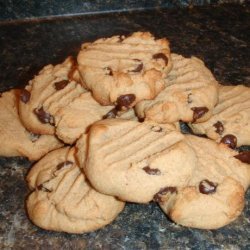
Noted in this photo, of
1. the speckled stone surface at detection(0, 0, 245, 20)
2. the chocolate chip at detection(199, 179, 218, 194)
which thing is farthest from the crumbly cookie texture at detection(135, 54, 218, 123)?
the speckled stone surface at detection(0, 0, 245, 20)

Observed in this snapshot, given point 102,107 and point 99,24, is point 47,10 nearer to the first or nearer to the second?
point 99,24

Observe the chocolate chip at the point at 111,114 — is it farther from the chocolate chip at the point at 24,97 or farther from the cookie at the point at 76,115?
the chocolate chip at the point at 24,97

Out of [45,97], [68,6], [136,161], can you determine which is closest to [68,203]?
[136,161]

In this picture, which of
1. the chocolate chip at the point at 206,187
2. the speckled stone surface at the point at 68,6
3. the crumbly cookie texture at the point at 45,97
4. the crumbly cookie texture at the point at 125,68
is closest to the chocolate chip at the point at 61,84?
the crumbly cookie texture at the point at 45,97

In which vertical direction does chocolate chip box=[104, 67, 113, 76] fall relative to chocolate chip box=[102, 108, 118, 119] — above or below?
above

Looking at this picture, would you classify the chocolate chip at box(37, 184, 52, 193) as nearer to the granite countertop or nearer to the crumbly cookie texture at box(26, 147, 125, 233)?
the crumbly cookie texture at box(26, 147, 125, 233)

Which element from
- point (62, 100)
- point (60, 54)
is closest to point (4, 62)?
point (60, 54)
